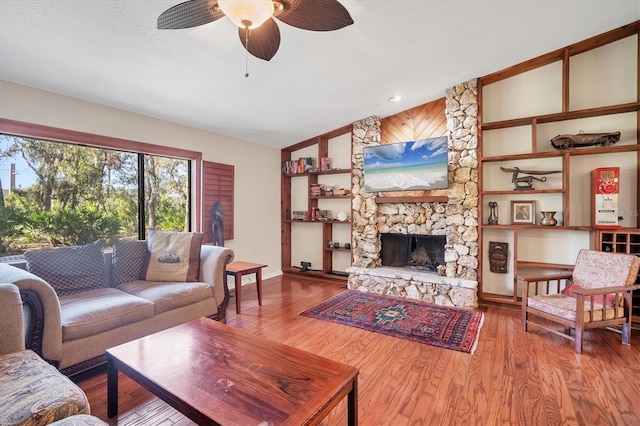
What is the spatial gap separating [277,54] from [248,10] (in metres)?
1.26

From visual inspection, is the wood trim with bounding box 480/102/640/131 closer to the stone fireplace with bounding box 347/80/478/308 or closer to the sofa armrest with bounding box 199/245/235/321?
the stone fireplace with bounding box 347/80/478/308

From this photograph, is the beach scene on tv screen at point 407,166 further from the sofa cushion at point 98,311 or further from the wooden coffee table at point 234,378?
the sofa cushion at point 98,311

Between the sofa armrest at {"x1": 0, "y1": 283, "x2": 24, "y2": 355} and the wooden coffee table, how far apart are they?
1.66ft

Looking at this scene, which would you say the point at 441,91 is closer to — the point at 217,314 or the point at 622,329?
the point at 622,329

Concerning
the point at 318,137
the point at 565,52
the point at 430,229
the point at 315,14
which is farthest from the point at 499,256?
the point at 315,14

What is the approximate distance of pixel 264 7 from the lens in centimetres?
144

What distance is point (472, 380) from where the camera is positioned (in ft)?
6.87

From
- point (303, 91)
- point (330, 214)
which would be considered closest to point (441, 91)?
point (303, 91)

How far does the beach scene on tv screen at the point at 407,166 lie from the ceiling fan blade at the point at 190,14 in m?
3.10

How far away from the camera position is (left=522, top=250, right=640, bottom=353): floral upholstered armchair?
8.20ft

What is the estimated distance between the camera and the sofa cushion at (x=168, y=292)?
8.45 ft

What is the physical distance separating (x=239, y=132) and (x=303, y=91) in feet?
4.91

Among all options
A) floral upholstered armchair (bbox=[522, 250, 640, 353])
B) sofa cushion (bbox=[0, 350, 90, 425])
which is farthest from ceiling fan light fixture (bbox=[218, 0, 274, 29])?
floral upholstered armchair (bbox=[522, 250, 640, 353])

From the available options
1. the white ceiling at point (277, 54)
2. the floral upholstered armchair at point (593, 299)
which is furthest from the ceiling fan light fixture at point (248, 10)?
the floral upholstered armchair at point (593, 299)
